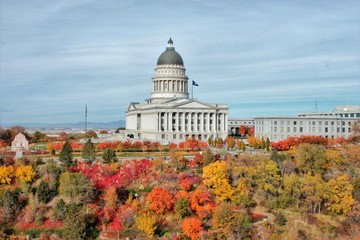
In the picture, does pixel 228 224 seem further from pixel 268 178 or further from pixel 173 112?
pixel 173 112

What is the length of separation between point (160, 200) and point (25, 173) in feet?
46.0

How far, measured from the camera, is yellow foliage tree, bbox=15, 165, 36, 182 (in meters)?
45.1

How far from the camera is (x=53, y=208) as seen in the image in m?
41.3

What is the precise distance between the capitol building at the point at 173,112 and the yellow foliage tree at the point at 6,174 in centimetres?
4488

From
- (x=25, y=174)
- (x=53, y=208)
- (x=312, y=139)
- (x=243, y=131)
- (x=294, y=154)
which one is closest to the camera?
(x=53, y=208)

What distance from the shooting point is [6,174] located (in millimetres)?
45125

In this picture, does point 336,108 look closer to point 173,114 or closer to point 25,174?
point 173,114

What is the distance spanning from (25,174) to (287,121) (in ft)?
205

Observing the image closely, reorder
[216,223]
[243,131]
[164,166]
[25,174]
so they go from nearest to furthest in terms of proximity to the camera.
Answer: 1. [216,223]
2. [25,174]
3. [164,166]
4. [243,131]

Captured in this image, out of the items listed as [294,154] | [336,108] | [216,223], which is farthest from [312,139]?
[336,108]

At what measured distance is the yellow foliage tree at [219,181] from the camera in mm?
43500

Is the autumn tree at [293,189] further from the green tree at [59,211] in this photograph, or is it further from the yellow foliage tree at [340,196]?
the green tree at [59,211]

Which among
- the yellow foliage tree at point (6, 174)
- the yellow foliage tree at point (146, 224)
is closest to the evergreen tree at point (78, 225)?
the yellow foliage tree at point (146, 224)

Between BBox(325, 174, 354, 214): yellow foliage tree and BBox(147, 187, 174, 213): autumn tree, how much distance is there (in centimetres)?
1458
